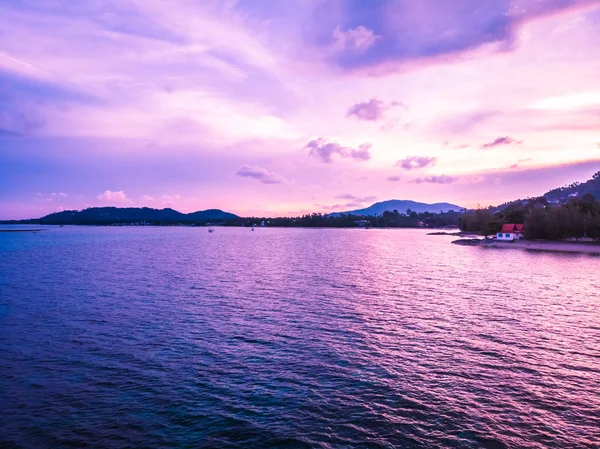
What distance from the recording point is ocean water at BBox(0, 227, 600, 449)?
66.1 feet

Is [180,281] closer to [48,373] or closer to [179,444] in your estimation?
[48,373]

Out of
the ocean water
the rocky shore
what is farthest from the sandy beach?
the ocean water

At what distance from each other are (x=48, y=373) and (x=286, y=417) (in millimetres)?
18040

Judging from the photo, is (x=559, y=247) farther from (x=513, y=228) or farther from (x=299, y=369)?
(x=299, y=369)

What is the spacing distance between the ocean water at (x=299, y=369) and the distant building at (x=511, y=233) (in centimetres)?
12745

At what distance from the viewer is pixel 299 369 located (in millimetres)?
28188

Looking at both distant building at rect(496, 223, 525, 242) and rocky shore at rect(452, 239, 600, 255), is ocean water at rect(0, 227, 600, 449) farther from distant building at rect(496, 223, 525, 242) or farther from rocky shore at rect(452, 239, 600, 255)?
distant building at rect(496, 223, 525, 242)

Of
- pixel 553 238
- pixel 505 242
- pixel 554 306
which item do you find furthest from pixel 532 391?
pixel 553 238

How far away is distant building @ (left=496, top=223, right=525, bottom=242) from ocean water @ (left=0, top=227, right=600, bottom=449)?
418 ft

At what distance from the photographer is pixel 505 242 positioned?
552 feet

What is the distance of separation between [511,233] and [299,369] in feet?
579

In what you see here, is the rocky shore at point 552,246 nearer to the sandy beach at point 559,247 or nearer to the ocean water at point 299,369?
the sandy beach at point 559,247

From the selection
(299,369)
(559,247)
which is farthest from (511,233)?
(299,369)

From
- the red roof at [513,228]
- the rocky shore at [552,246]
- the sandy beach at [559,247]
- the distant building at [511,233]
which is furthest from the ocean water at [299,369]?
the red roof at [513,228]
